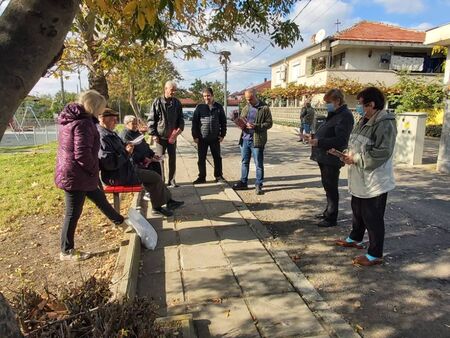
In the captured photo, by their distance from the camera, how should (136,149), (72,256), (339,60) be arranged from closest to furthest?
(72,256)
(136,149)
(339,60)

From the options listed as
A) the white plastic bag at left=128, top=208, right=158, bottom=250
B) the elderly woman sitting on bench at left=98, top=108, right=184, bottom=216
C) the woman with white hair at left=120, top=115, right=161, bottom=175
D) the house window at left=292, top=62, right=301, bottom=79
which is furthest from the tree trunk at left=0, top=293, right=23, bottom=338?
the house window at left=292, top=62, right=301, bottom=79

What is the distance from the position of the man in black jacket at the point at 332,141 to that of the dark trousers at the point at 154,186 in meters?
2.17

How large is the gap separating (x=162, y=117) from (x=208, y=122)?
924mm

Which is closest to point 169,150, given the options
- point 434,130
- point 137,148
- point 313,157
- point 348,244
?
point 137,148

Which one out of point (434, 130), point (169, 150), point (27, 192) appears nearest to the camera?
point (169, 150)

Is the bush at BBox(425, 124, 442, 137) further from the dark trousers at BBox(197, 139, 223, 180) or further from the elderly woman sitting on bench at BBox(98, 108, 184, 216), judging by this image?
the elderly woman sitting on bench at BBox(98, 108, 184, 216)

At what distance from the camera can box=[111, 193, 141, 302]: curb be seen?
3.23m

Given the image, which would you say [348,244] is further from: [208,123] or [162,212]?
[208,123]

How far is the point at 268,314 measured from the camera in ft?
9.91

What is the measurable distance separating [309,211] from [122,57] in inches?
163

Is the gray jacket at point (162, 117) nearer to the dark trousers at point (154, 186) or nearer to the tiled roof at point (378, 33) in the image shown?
the dark trousers at point (154, 186)

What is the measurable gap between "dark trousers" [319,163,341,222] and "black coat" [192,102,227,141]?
2753mm

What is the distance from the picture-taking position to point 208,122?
23.7ft

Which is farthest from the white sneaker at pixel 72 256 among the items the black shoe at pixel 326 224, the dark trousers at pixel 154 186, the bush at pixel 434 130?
the bush at pixel 434 130
